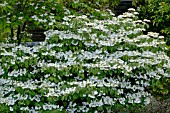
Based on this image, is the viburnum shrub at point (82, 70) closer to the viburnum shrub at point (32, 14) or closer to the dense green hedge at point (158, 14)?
the viburnum shrub at point (32, 14)

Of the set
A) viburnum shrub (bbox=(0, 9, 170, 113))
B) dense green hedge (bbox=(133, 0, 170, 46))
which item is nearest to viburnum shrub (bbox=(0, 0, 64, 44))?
viburnum shrub (bbox=(0, 9, 170, 113))

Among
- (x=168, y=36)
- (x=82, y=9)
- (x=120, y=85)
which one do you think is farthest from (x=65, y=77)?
(x=168, y=36)

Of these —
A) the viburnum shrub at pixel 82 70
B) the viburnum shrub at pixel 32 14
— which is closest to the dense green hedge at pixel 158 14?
the viburnum shrub at pixel 82 70

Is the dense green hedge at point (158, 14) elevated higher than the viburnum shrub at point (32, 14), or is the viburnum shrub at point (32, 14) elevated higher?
the viburnum shrub at point (32, 14)

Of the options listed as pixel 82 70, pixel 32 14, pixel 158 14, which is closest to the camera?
pixel 82 70

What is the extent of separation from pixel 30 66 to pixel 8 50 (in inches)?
16.1

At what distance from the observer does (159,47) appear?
4.01m

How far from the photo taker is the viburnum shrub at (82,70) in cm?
356

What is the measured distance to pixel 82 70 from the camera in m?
3.63

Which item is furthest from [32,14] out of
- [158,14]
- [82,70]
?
[158,14]

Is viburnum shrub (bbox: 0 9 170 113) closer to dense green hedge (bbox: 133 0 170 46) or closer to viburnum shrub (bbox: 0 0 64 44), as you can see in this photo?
viburnum shrub (bbox: 0 0 64 44)

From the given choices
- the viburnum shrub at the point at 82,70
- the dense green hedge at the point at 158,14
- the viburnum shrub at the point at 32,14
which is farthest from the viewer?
the dense green hedge at the point at 158,14

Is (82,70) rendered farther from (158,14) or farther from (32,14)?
(158,14)

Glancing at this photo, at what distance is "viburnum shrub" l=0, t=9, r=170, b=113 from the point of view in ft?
11.7
